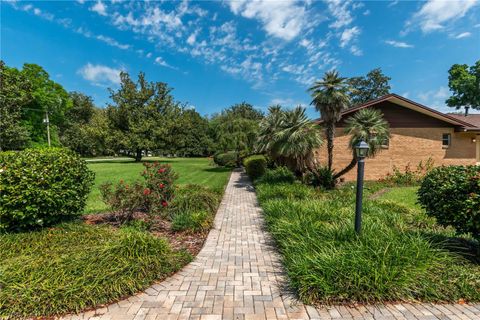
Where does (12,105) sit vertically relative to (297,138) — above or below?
above

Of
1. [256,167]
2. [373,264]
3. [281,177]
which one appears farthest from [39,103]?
[373,264]

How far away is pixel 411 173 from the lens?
1427 centimetres

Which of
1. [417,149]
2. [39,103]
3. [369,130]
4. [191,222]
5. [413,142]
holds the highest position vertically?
[39,103]

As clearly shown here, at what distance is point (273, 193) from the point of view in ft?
29.8

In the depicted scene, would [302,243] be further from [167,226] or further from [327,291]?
[167,226]

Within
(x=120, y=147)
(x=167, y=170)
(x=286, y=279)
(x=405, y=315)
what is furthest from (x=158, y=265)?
(x=120, y=147)

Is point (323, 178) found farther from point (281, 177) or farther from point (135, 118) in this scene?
point (135, 118)

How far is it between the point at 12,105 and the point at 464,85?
179ft

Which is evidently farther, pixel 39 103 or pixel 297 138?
pixel 39 103

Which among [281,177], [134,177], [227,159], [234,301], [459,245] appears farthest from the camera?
[227,159]

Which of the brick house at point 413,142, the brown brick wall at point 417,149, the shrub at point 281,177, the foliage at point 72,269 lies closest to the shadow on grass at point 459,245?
the foliage at point 72,269

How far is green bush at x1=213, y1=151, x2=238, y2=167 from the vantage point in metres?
23.9

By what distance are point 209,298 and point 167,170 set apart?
4953 millimetres

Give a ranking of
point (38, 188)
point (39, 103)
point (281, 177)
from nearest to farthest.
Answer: point (38, 188)
point (281, 177)
point (39, 103)
